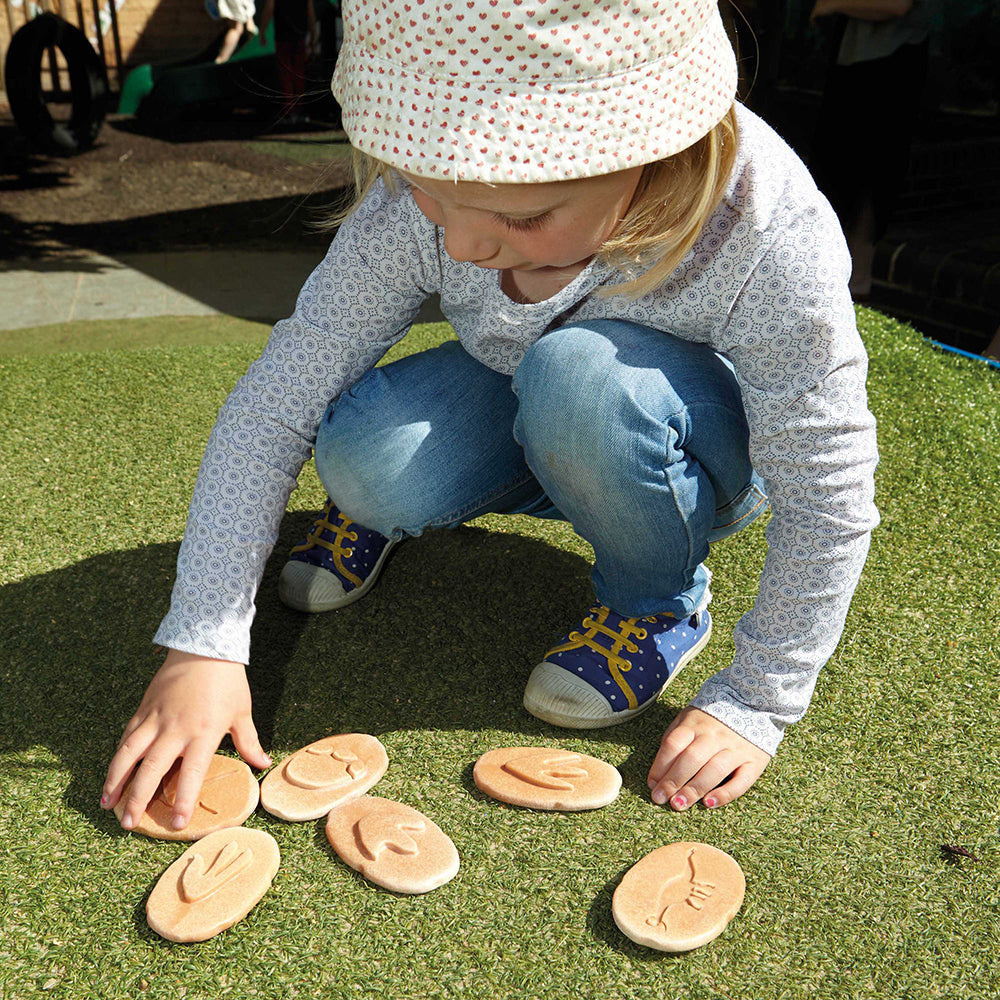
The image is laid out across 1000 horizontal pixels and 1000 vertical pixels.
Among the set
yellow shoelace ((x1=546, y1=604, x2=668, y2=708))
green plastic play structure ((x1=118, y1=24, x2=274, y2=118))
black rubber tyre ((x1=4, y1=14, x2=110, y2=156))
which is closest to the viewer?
yellow shoelace ((x1=546, y1=604, x2=668, y2=708))

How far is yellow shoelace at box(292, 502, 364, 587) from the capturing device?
159cm

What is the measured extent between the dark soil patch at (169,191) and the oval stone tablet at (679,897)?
298 centimetres

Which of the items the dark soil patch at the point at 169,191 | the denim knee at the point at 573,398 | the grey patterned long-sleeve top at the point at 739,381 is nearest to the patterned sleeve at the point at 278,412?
the grey patterned long-sleeve top at the point at 739,381

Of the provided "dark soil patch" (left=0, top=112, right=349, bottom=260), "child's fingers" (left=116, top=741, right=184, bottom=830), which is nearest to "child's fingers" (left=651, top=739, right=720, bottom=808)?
"child's fingers" (left=116, top=741, right=184, bottom=830)

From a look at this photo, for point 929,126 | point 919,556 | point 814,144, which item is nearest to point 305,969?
point 919,556

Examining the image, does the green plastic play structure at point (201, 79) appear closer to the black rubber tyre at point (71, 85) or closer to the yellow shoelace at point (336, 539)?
the black rubber tyre at point (71, 85)

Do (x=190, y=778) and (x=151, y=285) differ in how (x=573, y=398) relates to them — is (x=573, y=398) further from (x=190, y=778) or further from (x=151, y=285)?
(x=151, y=285)

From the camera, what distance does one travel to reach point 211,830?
3.76 ft

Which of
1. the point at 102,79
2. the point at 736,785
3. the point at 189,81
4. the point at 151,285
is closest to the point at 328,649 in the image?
the point at 736,785

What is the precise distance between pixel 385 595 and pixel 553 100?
871mm

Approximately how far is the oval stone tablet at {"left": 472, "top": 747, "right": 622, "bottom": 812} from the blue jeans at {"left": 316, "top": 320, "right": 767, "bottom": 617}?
0.27 m

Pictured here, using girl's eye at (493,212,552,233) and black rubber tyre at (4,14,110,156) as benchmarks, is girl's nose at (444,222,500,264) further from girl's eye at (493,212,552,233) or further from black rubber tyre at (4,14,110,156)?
black rubber tyre at (4,14,110,156)

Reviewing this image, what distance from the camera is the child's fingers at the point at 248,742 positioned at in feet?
4.02

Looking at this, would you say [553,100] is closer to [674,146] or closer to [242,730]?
[674,146]
